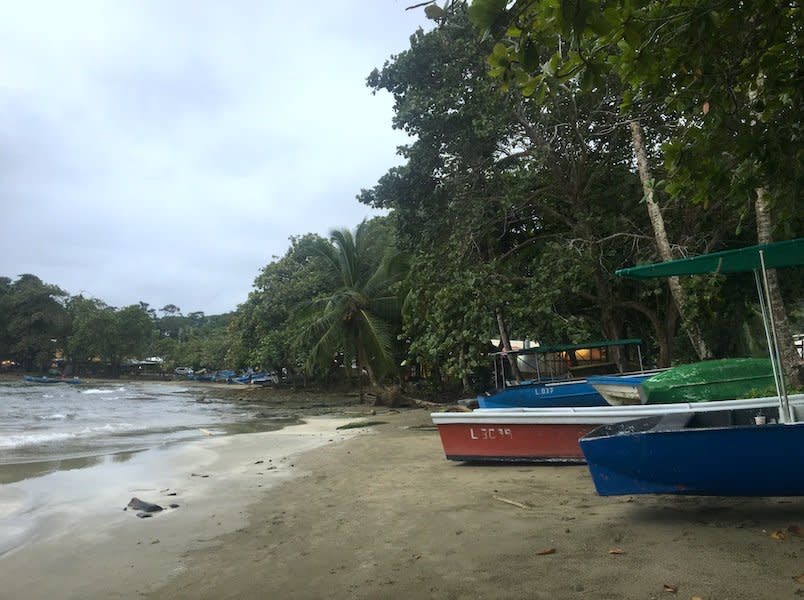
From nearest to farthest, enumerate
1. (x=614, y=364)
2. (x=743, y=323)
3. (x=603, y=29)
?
(x=603, y=29) < (x=614, y=364) < (x=743, y=323)

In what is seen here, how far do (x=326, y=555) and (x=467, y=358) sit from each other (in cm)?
880

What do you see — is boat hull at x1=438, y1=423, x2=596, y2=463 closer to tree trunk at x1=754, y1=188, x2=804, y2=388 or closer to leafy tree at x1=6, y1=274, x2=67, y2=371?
tree trunk at x1=754, y1=188, x2=804, y2=388

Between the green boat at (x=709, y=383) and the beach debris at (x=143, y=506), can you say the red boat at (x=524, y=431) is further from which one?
the beach debris at (x=143, y=506)

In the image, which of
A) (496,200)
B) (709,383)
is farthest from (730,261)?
(496,200)

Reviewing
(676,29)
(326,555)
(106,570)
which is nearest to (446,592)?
(326,555)

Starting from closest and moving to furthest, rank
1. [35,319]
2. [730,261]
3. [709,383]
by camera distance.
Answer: [730,261] < [709,383] < [35,319]

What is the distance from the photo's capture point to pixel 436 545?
4637 millimetres

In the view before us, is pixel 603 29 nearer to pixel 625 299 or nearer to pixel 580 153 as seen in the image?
pixel 580 153

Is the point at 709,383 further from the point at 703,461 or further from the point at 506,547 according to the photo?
the point at 506,547

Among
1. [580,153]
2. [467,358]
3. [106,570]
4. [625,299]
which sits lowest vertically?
[106,570]

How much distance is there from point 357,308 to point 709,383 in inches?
651

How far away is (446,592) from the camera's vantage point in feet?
11.9

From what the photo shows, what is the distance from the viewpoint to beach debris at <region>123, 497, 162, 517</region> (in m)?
7.02

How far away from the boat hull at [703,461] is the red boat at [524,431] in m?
2.10
